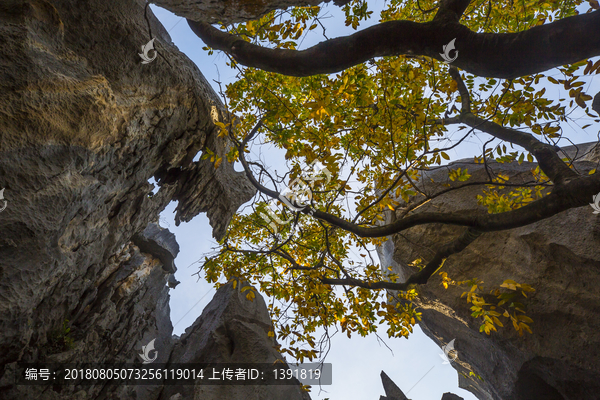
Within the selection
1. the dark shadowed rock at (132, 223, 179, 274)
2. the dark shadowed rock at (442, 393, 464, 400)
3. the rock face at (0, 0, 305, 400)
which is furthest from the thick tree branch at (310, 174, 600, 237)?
the dark shadowed rock at (442, 393, 464, 400)

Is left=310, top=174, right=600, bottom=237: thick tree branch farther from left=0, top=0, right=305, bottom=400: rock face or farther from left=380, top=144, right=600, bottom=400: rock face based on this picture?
left=0, top=0, right=305, bottom=400: rock face

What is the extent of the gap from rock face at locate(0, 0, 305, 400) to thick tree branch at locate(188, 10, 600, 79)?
71.4 inches

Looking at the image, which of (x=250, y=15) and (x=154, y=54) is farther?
(x=154, y=54)

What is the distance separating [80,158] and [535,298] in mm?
7800

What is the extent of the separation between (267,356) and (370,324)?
387cm

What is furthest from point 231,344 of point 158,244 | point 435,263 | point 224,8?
point 224,8

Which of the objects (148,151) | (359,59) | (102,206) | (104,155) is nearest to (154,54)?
(148,151)

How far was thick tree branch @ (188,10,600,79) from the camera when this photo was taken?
2.32 meters

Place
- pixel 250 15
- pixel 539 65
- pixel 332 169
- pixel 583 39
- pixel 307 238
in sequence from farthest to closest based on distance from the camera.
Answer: pixel 307 238 < pixel 332 169 < pixel 250 15 < pixel 539 65 < pixel 583 39

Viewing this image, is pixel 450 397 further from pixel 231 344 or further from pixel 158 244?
pixel 158 244

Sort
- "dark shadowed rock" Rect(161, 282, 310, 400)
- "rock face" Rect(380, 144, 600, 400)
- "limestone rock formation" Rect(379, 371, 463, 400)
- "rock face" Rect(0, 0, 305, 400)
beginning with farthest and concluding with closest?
"limestone rock formation" Rect(379, 371, 463, 400) → "dark shadowed rock" Rect(161, 282, 310, 400) → "rock face" Rect(380, 144, 600, 400) → "rock face" Rect(0, 0, 305, 400)

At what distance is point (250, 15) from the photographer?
3.83 meters

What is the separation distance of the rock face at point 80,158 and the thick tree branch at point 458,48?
181 centimetres

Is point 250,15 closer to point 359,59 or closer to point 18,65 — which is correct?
point 359,59
